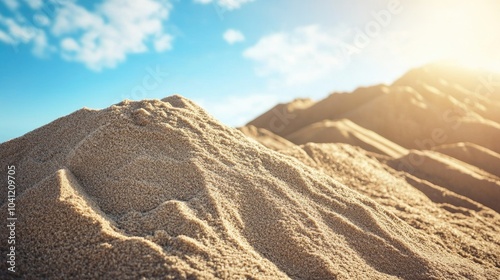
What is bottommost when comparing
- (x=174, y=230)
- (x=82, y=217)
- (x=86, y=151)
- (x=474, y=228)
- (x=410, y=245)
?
(x=474, y=228)

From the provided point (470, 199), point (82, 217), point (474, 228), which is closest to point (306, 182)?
point (82, 217)

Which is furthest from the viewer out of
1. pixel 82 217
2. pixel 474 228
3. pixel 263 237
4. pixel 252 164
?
pixel 474 228

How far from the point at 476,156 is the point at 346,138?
3.35 meters

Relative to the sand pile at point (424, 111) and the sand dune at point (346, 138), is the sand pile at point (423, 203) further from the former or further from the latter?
the sand pile at point (424, 111)

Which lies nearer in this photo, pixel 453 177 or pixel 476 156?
pixel 453 177

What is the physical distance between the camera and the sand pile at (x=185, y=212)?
196cm

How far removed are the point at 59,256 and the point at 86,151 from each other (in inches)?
42.3

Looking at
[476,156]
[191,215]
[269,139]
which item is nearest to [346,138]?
[269,139]

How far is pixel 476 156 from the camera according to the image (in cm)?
814

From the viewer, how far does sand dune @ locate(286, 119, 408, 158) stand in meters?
9.75

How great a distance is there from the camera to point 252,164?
10.3ft

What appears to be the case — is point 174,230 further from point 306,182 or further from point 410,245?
point 410,245

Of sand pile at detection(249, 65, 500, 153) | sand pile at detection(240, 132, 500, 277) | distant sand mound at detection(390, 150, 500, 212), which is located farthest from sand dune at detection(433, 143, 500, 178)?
sand pile at detection(240, 132, 500, 277)

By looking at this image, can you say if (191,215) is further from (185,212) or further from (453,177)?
(453,177)
